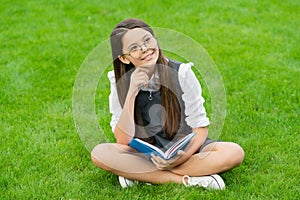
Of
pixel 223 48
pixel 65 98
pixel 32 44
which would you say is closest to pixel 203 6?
pixel 223 48

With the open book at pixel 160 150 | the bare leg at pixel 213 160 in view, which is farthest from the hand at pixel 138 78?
the bare leg at pixel 213 160

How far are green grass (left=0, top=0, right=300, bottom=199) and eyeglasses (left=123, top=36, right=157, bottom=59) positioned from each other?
711mm

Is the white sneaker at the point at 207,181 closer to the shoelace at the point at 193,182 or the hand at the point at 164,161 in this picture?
the shoelace at the point at 193,182

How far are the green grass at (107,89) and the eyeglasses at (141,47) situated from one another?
2.33 ft

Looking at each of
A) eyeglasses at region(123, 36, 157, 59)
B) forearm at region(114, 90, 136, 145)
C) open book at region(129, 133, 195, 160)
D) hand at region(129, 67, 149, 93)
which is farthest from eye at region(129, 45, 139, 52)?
open book at region(129, 133, 195, 160)

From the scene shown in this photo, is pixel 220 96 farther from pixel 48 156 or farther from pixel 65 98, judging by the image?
pixel 65 98

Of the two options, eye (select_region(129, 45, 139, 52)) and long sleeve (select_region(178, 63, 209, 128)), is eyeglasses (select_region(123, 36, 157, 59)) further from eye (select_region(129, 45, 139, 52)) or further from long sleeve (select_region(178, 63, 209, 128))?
long sleeve (select_region(178, 63, 209, 128))

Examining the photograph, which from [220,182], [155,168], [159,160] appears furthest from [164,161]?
[220,182]

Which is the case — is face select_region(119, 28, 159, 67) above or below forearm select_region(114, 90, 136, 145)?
above

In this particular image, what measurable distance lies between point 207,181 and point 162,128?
14.4 inches

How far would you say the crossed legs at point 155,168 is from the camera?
2.80m

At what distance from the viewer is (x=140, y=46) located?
2.59 meters

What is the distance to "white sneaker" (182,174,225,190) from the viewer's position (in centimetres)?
275

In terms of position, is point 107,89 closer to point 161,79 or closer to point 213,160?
point 161,79
